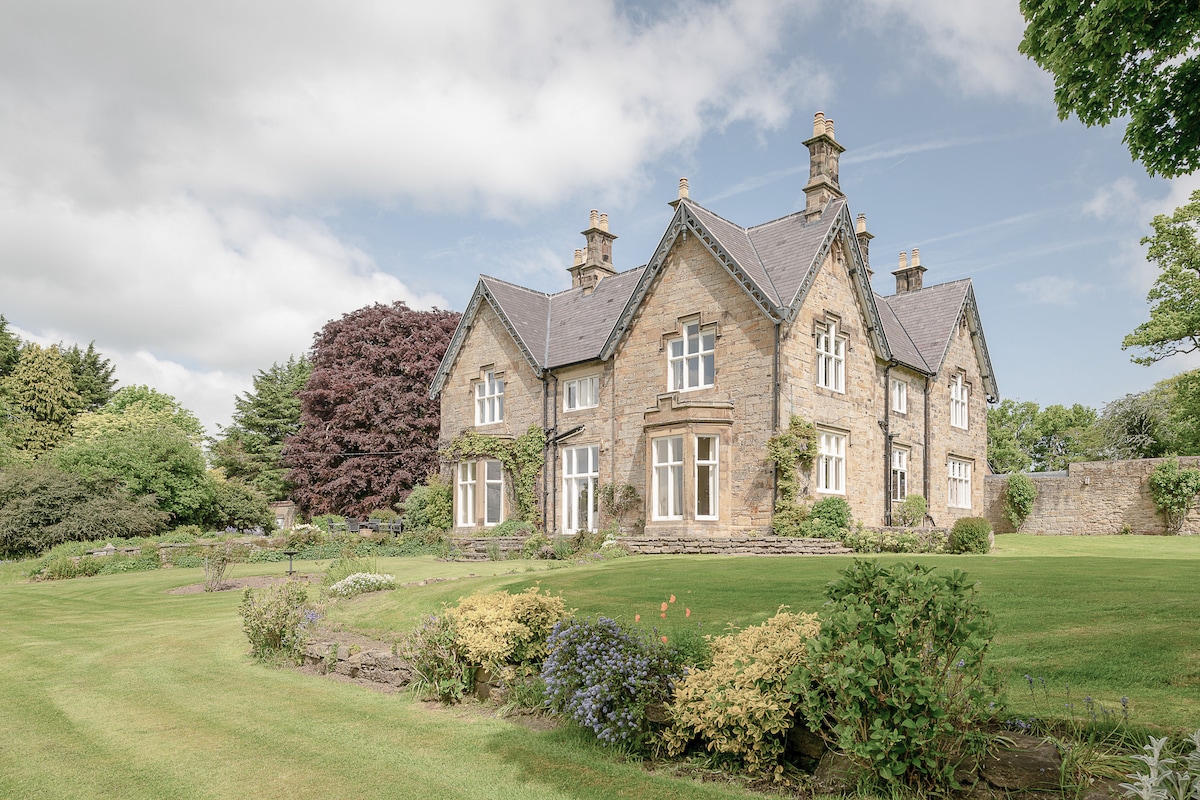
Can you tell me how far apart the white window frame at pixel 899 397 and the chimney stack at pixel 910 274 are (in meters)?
8.95

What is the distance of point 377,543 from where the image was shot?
32.2m

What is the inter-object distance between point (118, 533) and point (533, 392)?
673 inches

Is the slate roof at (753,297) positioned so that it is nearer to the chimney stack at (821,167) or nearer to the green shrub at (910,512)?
the chimney stack at (821,167)

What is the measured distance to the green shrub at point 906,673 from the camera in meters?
5.02

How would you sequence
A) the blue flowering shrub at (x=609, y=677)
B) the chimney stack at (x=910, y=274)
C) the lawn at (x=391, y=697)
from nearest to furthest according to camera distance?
the lawn at (x=391, y=697), the blue flowering shrub at (x=609, y=677), the chimney stack at (x=910, y=274)

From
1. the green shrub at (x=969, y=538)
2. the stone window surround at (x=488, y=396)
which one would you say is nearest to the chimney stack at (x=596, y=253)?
the stone window surround at (x=488, y=396)

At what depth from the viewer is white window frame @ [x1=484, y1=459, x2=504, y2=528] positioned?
109 feet

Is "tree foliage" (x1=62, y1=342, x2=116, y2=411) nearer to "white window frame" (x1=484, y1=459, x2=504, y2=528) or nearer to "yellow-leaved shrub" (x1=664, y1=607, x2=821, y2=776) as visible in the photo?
"white window frame" (x1=484, y1=459, x2=504, y2=528)

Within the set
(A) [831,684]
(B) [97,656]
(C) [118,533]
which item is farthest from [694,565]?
(C) [118,533]

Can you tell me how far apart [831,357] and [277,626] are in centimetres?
2029

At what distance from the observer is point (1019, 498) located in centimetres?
3638

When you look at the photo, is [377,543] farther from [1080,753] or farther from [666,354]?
[1080,753]

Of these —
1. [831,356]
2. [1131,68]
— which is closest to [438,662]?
[1131,68]

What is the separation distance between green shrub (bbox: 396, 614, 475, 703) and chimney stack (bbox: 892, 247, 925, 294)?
113 feet
